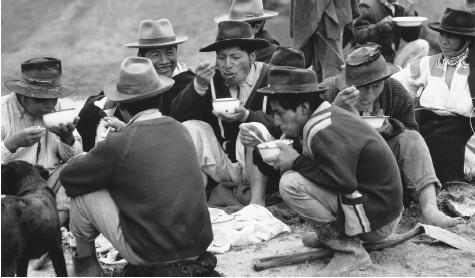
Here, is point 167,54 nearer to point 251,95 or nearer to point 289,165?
point 251,95

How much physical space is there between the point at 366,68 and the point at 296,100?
1.15 m

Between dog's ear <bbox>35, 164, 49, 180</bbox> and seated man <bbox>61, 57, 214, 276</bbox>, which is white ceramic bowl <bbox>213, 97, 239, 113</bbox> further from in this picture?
dog's ear <bbox>35, 164, 49, 180</bbox>

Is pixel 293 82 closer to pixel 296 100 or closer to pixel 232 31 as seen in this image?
pixel 296 100

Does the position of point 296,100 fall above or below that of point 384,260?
above

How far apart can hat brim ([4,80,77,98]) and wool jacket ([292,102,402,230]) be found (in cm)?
192

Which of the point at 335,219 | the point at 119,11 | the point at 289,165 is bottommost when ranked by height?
the point at 119,11

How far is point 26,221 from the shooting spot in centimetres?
477

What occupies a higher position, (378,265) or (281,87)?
(281,87)

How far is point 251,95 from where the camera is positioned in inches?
264

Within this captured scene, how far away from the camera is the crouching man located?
4906 millimetres

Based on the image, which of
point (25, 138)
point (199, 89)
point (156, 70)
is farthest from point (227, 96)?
point (25, 138)

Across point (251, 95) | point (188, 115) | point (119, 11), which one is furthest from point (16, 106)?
point (119, 11)

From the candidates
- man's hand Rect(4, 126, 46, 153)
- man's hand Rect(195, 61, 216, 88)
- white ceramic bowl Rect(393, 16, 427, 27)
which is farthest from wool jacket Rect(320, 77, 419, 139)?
white ceramic bowl Rect(393, 16, 427, 27)

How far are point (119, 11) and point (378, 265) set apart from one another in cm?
1033
